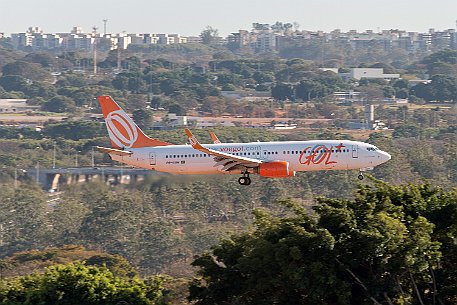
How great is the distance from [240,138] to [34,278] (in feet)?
397

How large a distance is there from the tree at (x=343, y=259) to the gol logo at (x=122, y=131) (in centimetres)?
2109

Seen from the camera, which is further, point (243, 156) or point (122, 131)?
point (122, 131)

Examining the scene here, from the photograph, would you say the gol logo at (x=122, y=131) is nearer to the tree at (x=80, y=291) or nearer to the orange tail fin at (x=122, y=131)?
the orange tail fin at (x=122, y=131)

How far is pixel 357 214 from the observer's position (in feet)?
176

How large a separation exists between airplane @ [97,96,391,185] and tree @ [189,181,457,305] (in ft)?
50.5

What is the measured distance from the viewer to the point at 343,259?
51844 millimetres

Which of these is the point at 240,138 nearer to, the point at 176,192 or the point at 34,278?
the point at 176,192

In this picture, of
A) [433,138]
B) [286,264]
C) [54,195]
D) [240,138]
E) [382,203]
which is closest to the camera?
[286,264]

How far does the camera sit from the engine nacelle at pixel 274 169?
71.2 meters

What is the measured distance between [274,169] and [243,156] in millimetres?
2377

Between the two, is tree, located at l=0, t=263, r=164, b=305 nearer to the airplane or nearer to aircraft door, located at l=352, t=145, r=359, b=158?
the airplane

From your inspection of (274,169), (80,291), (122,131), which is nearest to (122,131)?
(122,131)

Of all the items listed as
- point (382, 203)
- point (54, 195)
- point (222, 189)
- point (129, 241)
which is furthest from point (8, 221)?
point (382, 203)

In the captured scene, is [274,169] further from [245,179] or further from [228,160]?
[228,160]
